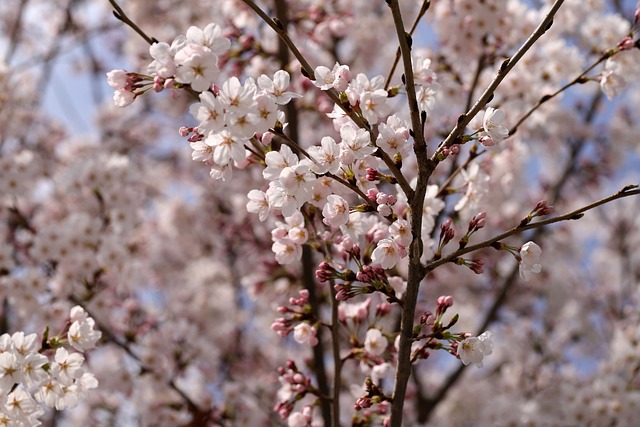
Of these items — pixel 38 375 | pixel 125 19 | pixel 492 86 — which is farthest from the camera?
pixel 38 375

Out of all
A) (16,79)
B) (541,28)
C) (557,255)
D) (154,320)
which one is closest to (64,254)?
(154,320)

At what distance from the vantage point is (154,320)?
15.0 ft

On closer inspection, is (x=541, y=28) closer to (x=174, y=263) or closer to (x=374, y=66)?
(x=374, y=66)

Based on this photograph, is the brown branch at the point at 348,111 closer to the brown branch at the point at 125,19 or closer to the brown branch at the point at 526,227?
the brown branch at the point at 526,227

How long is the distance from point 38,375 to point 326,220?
1088mm

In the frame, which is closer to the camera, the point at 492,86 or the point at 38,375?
the point at 492,86

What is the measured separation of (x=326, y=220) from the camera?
203 centimetres

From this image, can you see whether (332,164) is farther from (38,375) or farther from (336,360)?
(38,375)

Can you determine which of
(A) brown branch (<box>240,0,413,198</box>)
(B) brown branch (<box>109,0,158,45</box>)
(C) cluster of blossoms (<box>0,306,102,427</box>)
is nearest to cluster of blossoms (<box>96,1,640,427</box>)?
(A) brown branch (<box>240,0,413,198</box>)

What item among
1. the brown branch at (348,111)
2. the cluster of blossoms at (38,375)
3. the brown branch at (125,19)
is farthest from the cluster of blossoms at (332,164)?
the cluster of blossoms at (38,375)

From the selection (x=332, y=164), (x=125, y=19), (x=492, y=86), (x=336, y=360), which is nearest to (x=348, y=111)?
(x=332, y=164)

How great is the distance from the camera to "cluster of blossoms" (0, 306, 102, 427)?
2.14 meters

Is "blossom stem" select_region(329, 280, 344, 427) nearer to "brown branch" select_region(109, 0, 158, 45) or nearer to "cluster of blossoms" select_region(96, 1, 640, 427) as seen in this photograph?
"cluster of blossoms" select_region(96, 1, 640, 427)

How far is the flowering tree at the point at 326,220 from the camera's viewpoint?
6.44ft
